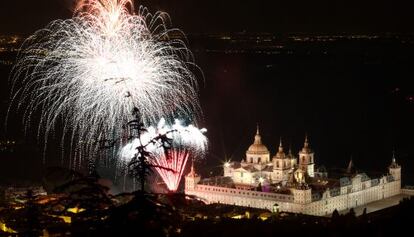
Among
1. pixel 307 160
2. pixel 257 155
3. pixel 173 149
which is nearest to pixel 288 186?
pixel 307 160

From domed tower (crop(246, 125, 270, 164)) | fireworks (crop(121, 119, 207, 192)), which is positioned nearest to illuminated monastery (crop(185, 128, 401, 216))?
domed tower (crop(246, 125, 270, 164))

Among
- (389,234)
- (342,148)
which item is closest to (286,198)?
(389,234)

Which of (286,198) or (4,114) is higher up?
(4,114)

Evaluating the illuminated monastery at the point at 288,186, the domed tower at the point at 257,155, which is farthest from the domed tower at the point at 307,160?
the domed tower at the point at 257,155

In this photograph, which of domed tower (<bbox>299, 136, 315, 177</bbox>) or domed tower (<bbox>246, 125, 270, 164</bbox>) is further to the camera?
domed tower (<bbox>246, 125, 270, 164</bbox>)

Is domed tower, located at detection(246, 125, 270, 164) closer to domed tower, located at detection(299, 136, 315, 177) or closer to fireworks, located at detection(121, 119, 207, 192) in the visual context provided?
domed tower, located at detection(299, 136, 315, 177)

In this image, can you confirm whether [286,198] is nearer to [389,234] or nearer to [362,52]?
[389,234]

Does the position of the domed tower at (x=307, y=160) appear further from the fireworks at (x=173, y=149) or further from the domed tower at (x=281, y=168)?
the fireworks at (x=173, y=149)

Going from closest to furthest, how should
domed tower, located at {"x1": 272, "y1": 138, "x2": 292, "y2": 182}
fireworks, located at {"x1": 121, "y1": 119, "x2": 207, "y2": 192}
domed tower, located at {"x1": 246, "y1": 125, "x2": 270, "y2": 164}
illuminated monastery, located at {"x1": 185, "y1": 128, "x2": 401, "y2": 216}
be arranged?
1. fireworks, located at {"x1": 121, "y1": 119, "x2": 207, "y2": 192}
2. illuminated monastery, located at {"x1": 185, "y1": 128, "x2": 401, "y2": 216}
3. domed tower, located at {"x1": 272, "y1": 138, "x2": 292, "y2": 182}
4. domed tower, located at {"x1": 246, "y1": 125, "x2": 270, "y2": 164}
